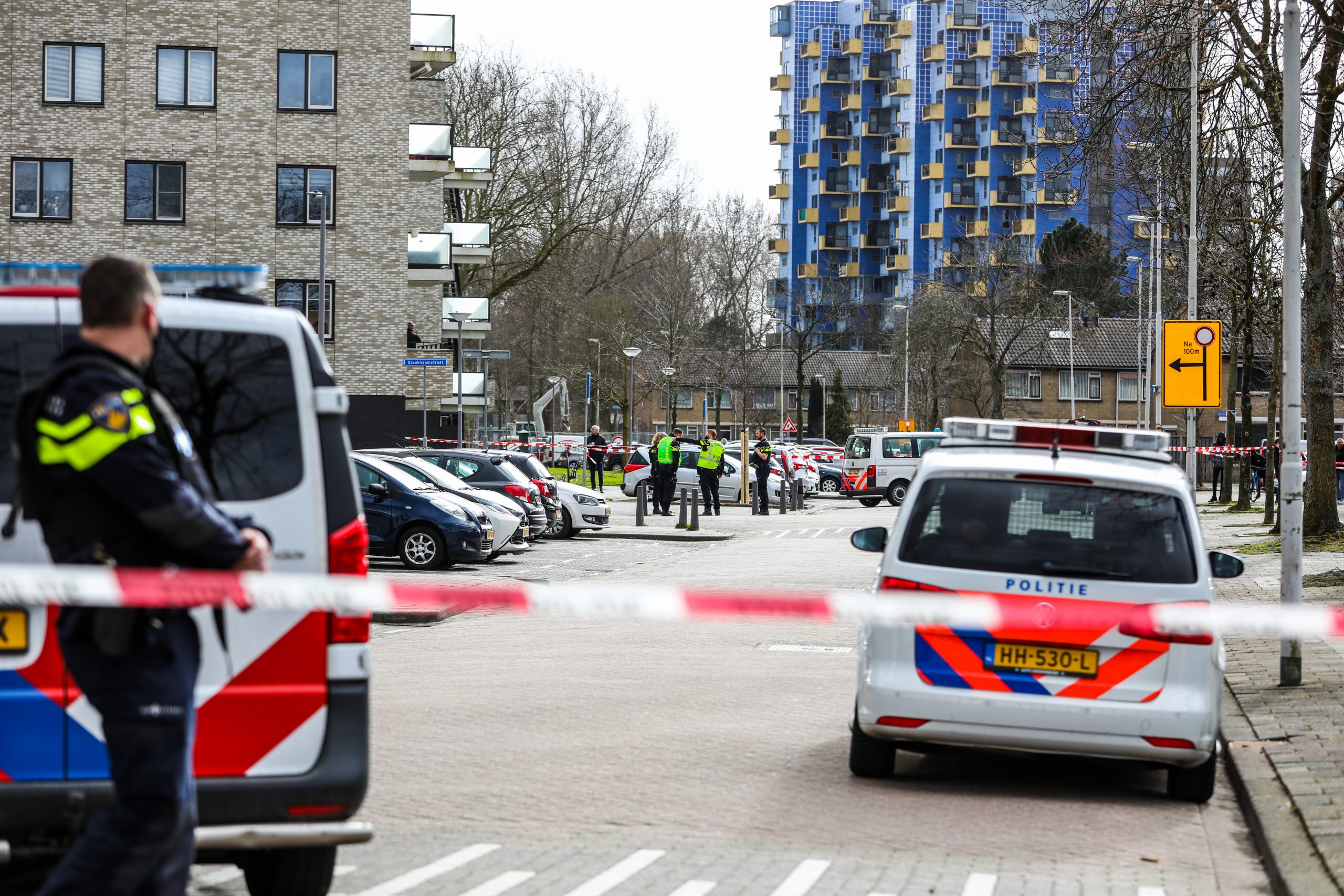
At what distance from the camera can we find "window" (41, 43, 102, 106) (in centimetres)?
4638

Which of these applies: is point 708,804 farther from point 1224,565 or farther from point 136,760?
point 136,760

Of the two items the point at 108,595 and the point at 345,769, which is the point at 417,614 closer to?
the point at 345,769

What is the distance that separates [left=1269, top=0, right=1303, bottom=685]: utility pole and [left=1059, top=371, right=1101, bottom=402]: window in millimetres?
95593

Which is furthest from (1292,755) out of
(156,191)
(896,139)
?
(896,139)

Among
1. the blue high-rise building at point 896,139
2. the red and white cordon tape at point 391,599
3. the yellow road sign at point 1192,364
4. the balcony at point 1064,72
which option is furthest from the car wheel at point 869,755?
the blue high-rise building at point 896,139

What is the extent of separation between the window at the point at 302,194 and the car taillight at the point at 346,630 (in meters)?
44.0

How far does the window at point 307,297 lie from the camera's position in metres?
48.4

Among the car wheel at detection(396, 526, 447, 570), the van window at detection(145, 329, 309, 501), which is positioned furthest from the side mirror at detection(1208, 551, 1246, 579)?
the car wheel at detection(396, 526, 447, 570)

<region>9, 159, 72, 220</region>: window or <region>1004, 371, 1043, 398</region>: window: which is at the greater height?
<region>9, 159, 72, 220</region>: window

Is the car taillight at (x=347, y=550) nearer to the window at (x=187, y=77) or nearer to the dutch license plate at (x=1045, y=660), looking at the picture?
the dutch license plate at (x=1045, y=660)

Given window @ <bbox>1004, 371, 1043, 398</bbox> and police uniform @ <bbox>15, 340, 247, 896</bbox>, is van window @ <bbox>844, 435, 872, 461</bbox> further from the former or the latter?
window @ <bbox>1004, 371, 1043, 398</bbox>

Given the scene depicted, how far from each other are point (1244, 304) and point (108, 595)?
108 ft

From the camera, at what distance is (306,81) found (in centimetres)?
4797

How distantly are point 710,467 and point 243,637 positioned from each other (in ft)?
104
